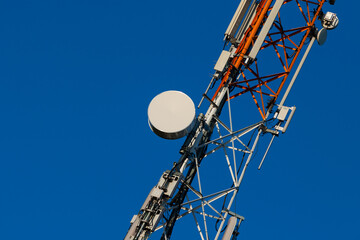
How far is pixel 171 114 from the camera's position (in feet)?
195

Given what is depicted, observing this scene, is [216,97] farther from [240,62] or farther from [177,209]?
[177,209]

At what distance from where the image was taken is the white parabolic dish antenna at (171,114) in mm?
59156

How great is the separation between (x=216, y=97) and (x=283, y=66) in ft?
14.5

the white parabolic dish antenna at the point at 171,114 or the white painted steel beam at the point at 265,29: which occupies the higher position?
the white painted steel beam at the point at 265,29

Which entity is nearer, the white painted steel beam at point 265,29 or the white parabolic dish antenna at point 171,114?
the white parabolic dish antenna at point 171,114

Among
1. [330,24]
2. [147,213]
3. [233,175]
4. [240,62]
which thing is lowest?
[147,213]

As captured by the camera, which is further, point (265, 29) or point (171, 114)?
point (265, 29)

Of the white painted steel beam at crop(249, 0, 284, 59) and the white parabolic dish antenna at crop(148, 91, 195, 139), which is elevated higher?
the white painted steel beam at crop(249, 0, 284, 59)

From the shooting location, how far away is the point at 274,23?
209 feet

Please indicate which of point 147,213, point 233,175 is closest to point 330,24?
point 233,175

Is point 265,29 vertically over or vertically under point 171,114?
over

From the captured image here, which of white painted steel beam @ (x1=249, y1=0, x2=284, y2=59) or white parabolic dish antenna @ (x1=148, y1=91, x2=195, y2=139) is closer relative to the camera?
white parabolic dish antenna @ (x1=148, y1=91, x2=195, y2=139)

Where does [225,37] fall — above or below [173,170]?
above

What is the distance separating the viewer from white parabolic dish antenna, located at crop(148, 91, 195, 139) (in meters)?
59.2
